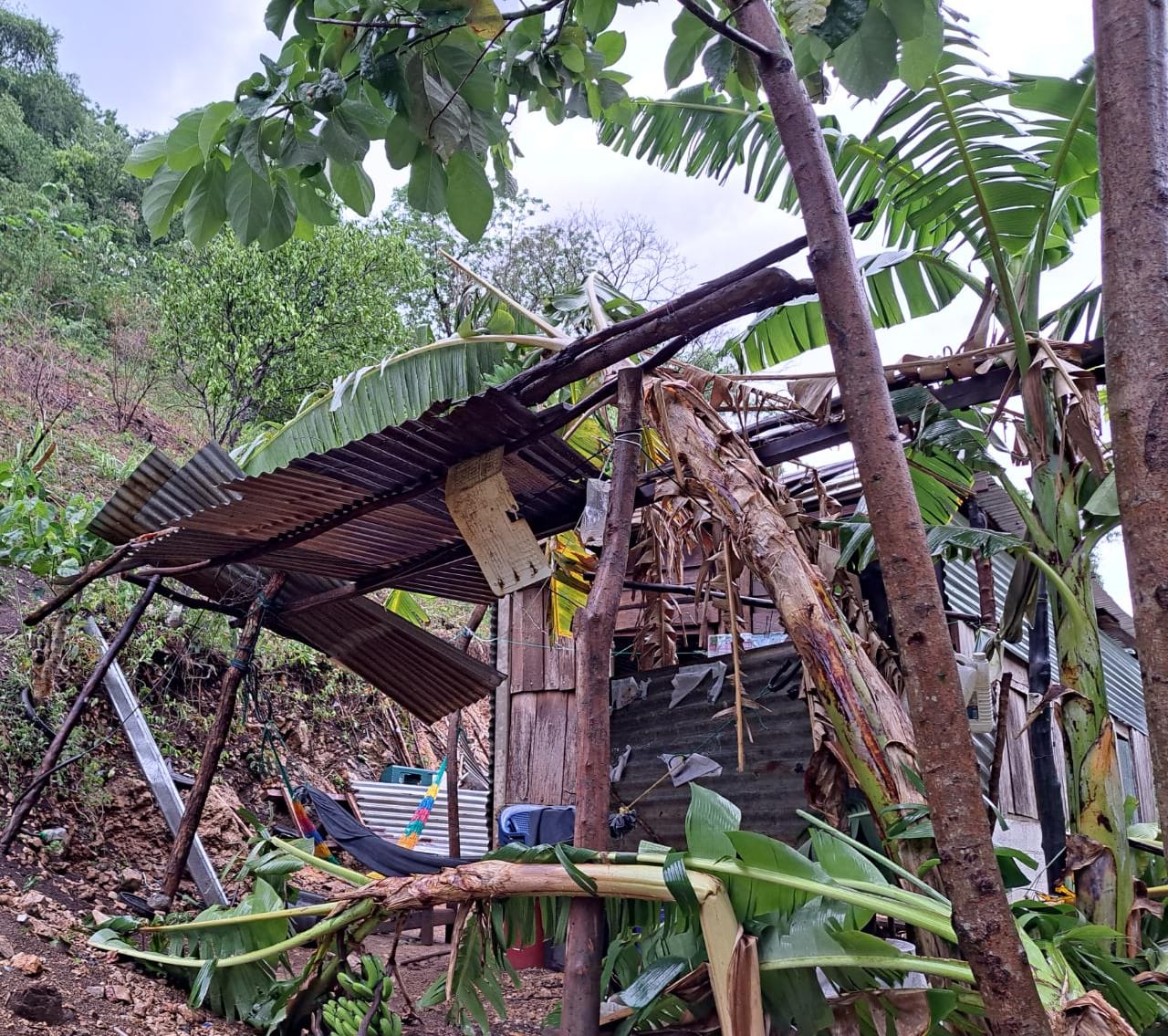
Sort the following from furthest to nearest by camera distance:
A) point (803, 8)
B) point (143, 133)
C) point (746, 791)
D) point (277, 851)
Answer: point (143, 133) < point (746, 791) < point (277, 851) < point (803, 8)

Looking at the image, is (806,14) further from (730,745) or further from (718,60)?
(730,745)

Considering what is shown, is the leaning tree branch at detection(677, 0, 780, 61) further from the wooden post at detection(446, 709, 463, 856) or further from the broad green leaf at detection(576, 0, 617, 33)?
the wooden post at detection(446, 709, 463, 856)

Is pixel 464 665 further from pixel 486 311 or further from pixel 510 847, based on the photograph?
pixel 510 847

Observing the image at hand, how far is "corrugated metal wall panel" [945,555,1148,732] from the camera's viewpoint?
5.90 metres

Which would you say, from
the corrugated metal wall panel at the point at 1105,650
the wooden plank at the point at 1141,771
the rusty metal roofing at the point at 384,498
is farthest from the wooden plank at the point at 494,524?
the wooden plank at the point at 1141,771

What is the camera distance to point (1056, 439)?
7.47ft

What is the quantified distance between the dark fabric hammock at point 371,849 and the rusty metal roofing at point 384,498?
119 centimetres

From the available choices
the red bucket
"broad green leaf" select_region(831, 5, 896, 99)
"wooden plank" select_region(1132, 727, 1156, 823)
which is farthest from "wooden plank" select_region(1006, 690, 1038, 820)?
"broad green leaf" select_region(831, 5, 896, 99)

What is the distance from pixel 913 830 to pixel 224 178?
6.15 ft

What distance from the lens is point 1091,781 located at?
1926mm

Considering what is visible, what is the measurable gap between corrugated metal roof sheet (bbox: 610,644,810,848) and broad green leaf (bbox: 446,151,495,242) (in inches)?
121

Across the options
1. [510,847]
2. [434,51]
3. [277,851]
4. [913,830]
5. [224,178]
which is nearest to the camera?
[434,51]

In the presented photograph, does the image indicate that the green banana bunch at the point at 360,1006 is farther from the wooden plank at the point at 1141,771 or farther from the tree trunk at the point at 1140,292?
the wooden plank at the point at 1141,771

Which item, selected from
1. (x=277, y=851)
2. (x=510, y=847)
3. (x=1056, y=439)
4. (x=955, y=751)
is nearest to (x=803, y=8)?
(x=955, y=751)
